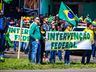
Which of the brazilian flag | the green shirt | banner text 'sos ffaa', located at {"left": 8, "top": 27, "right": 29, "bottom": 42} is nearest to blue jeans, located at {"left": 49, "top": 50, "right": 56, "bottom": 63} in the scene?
the green shirt

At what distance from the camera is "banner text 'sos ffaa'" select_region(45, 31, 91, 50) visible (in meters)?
18.9

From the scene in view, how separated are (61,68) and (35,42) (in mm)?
1804

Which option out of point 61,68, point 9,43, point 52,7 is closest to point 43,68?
point 61,68

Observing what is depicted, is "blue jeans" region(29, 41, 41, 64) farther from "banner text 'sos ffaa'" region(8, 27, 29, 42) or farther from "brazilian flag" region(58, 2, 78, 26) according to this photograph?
"banner text 'sos ffaa'" region(8, 27, 29, 42)

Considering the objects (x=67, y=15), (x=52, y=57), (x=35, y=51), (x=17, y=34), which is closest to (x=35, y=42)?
(x=35, y=51)

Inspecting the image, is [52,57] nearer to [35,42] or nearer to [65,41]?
[65,41]

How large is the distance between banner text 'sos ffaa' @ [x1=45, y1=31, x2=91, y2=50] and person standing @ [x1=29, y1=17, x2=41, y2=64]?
59 centimetres

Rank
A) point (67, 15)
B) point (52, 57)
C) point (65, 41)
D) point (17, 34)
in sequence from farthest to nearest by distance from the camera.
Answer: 1. point (17, 34)
2. point (67, 15)
3. point (52, 57)
4. point (65, 41)

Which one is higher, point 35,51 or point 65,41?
point 65,41

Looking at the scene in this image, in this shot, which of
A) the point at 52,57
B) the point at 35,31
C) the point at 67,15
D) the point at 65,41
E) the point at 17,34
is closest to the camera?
the point at 35,31

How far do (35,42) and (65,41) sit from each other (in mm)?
1327

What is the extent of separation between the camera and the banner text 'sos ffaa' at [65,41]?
743 inches

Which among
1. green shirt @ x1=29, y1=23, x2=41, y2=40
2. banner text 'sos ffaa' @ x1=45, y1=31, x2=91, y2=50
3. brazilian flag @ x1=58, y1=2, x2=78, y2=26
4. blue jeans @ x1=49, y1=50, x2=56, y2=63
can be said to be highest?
brazilian flag @ x1=58, y1=2, x2=78, y2=26

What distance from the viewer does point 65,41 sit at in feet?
62.1
